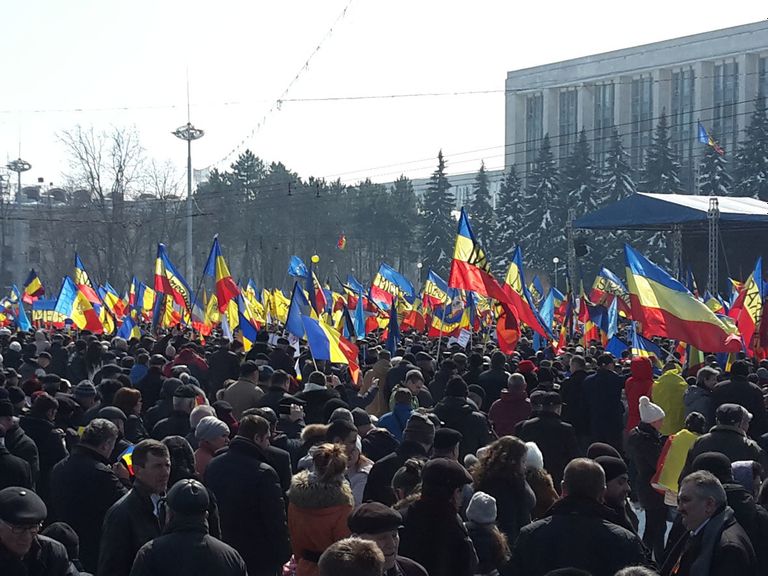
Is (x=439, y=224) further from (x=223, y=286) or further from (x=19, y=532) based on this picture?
(x=19, y=532)

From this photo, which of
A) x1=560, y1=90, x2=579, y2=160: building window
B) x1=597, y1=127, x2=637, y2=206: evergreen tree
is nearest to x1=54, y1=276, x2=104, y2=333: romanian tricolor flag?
x1=597, y1=127, x2=637, y2=206: evergreen tree

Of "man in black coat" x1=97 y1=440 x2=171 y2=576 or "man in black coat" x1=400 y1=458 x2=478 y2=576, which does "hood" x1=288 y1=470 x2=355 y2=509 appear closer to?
"man in black coat" x1=400 y1=458 x2=478 y2=576

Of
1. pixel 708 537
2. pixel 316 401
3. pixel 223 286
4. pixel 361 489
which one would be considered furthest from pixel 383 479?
pixel 223 286

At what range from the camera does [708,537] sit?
541 cm

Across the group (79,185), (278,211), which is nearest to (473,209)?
(278,211)

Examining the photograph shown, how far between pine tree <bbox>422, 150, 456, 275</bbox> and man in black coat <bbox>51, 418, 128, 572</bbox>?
62013 mm

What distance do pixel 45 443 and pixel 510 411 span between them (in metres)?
4.00

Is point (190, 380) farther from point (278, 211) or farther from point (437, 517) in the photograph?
point (278, 211)

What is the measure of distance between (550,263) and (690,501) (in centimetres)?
6080

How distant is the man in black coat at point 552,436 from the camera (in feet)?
29.9

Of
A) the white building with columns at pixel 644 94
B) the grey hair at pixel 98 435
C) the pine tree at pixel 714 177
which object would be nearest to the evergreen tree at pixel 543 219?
the pine tree at pixel 714 177

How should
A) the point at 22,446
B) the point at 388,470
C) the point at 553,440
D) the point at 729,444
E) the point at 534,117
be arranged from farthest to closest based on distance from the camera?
the point at 534,117 → the point at 553,440 → the point at 729,444 → the point at 22,446 → the point at 388,470

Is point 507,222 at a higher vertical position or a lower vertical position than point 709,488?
higher

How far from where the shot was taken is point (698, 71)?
90.8 meters
